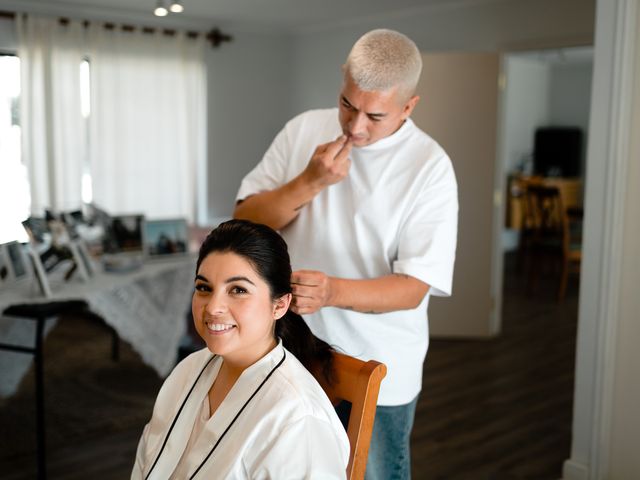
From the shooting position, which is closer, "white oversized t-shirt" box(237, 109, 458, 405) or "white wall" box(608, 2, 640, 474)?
"white oversized t-shirt" box(237, 109, 458, 405)

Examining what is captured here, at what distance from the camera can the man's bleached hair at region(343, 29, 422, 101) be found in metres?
1.42

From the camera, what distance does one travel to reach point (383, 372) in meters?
1.33

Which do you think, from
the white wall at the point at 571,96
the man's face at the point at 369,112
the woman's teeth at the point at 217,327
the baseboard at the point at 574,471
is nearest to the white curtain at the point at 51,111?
the baseboard at the point at 574,471

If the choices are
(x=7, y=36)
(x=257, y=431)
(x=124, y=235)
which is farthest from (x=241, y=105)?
(x=257, y=431)

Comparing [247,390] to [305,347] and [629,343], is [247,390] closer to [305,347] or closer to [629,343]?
[305,347]

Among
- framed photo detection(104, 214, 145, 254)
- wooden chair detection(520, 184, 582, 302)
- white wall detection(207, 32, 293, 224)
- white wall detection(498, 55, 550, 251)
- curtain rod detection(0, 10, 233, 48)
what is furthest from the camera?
white wall detection(498, 55, 550, 251)

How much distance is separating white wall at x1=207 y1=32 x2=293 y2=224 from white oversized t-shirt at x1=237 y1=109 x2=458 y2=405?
5942mm

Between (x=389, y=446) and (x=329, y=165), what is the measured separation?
0.64 metres

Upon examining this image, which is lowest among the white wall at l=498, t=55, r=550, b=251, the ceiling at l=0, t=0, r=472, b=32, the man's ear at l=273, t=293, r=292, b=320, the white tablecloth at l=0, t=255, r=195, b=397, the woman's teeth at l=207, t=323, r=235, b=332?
the white tablecloth at l=0, t=255, r=195, b=397

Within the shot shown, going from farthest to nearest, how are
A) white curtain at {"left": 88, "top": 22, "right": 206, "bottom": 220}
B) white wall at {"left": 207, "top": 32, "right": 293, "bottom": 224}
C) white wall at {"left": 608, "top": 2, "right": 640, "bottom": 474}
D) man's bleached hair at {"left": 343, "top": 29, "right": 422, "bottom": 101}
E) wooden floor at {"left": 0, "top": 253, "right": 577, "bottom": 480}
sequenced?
white wall at {"left": 207, "top": 32, "right": 293, "bottom": 224} < white curtain at {"left": 88, "top": 22, "right": 206, "bottom": 220} < wooden floor at {"left": 0, "top": 253, "right": 577, "bottom": 480} < white wall at {"left": 608, "top": 2, "right": 640, "bottom": 474} < man's bleached hair at {"left": 343, "top": 29, "right": 422, "bottom": 101}

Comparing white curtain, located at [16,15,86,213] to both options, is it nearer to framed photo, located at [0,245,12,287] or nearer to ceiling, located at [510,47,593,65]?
framed photo, located at [0,245,12,287]

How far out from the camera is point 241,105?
759 centimetres

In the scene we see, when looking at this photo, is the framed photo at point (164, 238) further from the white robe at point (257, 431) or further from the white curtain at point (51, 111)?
the white curtain at point (51, 111)

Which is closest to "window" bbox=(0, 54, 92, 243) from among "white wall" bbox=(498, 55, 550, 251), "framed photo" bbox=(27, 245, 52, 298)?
"framed photo" bbox=(27, 245, 52, 298)
